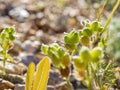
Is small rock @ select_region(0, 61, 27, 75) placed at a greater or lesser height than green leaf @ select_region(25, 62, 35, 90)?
greater

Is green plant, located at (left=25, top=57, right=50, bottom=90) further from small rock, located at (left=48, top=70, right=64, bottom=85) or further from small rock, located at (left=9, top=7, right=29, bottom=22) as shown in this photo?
small rock, located at (left=9, top=7, right=29, bottom=22)

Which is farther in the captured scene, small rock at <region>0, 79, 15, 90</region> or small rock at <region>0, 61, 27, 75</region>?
small rock at <region>0, 61, 27, 75</region>

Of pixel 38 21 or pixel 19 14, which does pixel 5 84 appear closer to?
pixel 38 21

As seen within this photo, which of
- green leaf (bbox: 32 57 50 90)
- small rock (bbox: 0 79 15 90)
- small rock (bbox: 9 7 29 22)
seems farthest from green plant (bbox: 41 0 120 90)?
small rock (bbox: 9 7 29 22)

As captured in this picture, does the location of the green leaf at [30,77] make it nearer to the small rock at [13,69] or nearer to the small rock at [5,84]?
the small rock at [5,84]

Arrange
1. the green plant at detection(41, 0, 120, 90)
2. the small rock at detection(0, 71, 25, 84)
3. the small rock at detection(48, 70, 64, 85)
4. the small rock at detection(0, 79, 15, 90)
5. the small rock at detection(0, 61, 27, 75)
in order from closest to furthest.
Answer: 1. the green plant at detection(41, 0, 120, 90)
2. the small rock at detection(0, 79, 15, 90)
3. the small rock at detection(0, 71, 25, 84)
4. the small rock at detection(0, 61, 27, 75)
5. the small rock at detection(48, 70, 64, 85)

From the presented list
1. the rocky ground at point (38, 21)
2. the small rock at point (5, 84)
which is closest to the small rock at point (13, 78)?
the small rock at point (5, 84)

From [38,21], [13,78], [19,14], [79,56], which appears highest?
[19,14]

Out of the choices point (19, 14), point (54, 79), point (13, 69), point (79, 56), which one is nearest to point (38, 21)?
point (19, 14)
